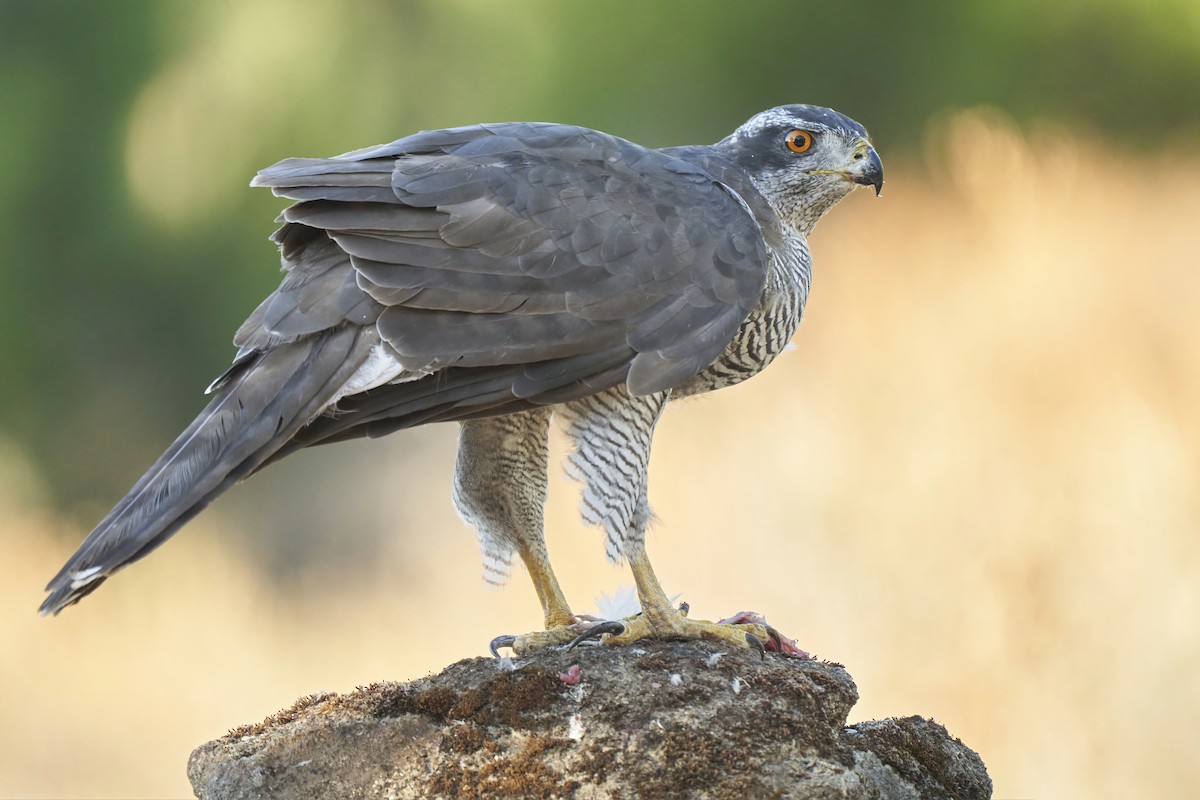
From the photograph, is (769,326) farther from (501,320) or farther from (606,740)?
(606,740)

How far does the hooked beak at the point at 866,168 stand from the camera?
11.6 ft

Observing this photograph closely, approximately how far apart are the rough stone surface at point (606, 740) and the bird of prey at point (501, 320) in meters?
0.23

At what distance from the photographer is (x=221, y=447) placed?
107 inches

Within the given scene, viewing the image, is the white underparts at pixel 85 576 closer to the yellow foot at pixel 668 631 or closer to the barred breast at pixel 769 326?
the yellow foot at pixel 668 631

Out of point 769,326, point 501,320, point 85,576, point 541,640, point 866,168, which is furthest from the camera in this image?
point 866,168

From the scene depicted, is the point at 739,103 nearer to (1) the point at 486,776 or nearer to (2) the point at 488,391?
(2) the point at 488,391

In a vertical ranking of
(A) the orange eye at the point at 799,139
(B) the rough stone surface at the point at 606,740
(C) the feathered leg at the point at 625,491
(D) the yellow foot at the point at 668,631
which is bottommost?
(B) the rough stone surface at the point at 606,740

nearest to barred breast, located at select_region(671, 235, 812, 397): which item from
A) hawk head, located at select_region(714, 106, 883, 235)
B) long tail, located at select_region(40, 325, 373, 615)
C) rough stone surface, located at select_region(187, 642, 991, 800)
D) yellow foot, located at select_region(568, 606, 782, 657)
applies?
hawk head, located at select_region(714, 106, 883, 235)

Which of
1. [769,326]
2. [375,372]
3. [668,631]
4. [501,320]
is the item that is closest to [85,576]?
[375,372]

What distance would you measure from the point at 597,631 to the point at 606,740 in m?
0.40

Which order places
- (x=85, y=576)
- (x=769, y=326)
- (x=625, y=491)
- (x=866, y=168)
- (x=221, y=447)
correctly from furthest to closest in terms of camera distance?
(x=866, y=168) → (x=769, y=326) → (x=625, y=491) → (x=221, y=447) → (x=85, y=576)

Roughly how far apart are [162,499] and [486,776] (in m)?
0.92

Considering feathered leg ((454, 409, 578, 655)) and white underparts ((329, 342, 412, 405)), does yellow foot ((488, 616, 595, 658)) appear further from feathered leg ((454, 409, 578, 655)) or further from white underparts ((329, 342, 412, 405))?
white underparts ((329, 342, 412, 405))

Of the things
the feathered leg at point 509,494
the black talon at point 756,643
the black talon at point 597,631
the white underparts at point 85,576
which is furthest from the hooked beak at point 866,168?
the white underparts at point 85,576
